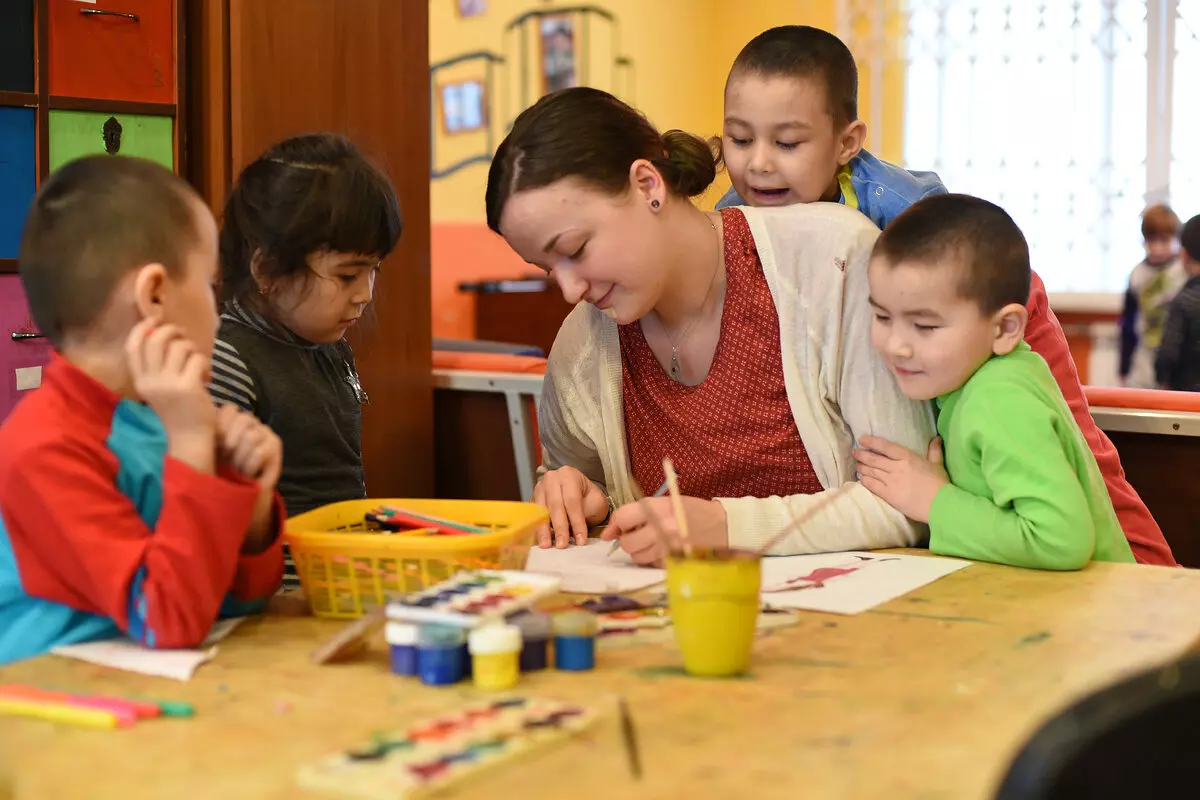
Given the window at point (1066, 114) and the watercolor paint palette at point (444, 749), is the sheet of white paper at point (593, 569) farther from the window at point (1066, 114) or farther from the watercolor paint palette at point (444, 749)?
the window at point (1066, 114)

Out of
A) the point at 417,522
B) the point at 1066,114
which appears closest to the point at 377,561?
the point at 417,522

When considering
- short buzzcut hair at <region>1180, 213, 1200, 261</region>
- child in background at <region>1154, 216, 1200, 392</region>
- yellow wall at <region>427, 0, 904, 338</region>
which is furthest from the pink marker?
yellow wall at <region>427, 0, 904, 338</region>

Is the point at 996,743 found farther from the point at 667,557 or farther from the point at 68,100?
the point at 68,100

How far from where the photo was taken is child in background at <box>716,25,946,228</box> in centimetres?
221

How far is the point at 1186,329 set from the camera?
4.87 metres

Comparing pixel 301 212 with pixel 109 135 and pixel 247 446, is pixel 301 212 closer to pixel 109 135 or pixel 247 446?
pixel 247 446

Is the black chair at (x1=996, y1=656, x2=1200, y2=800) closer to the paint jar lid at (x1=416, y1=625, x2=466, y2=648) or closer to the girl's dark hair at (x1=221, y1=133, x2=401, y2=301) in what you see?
the paint jar lid at (x1=416, y1=625, x2=466, y2=648)

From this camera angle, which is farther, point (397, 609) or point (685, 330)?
point (685, 330)

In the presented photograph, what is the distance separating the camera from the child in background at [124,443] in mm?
1086

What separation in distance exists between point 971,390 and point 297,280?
0.87 m

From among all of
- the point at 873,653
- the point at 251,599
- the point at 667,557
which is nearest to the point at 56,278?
the point at 251,599

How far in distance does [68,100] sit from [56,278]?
1.49 metres

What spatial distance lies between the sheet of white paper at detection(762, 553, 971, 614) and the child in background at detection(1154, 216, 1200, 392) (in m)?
3.71

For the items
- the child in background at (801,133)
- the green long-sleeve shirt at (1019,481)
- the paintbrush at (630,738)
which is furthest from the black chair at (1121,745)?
the child in background at (801,133)
